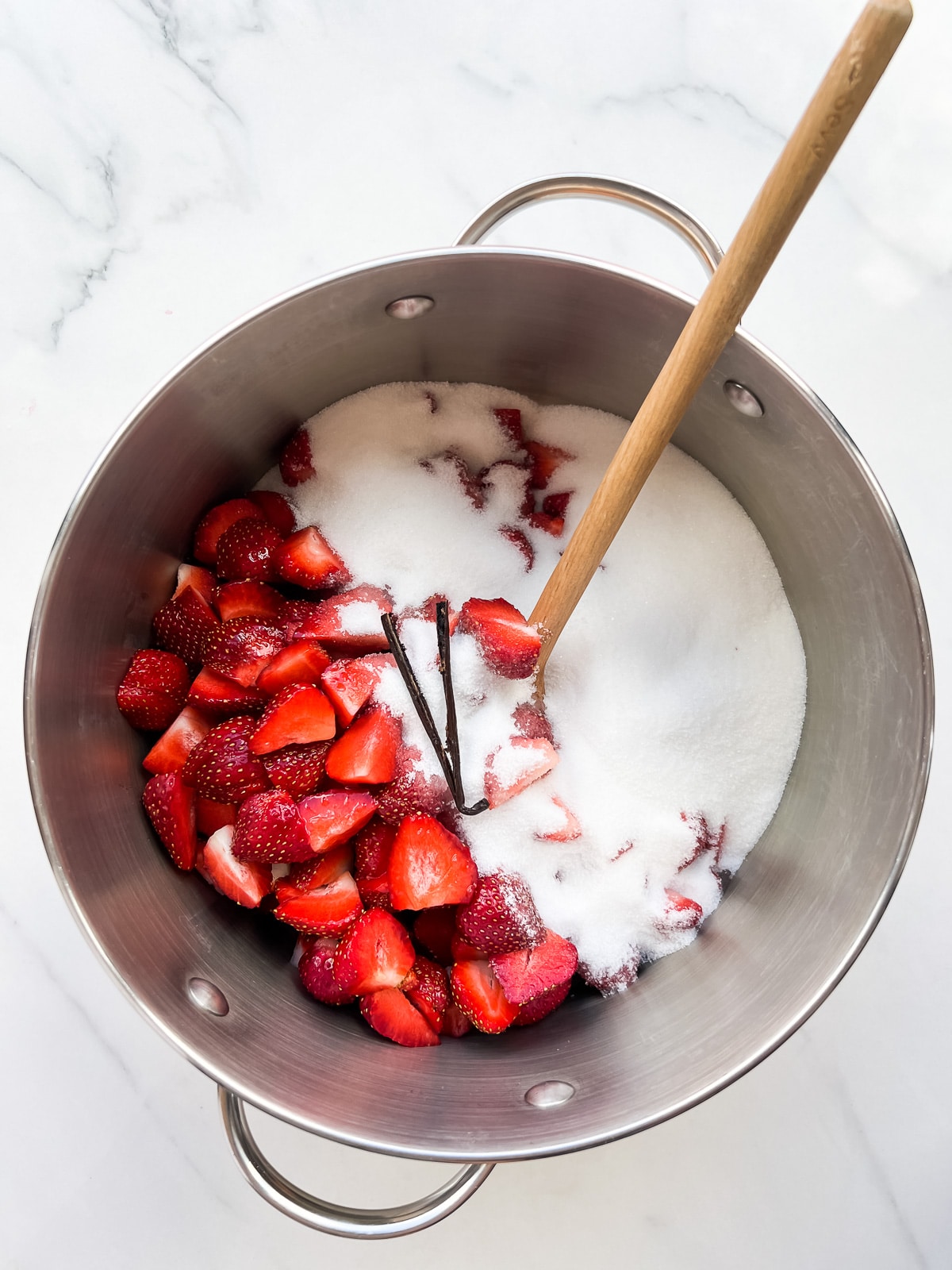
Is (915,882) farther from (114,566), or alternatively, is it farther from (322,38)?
(322,38)

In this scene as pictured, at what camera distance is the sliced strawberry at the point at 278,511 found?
43.4 inches

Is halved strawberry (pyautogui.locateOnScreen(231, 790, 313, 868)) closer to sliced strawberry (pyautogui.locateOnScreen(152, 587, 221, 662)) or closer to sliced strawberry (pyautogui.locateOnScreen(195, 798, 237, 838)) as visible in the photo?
sliced strawberry (pyautogui.locateOnScreen(195, 798, 237, 838))

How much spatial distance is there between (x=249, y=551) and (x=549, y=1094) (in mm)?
681

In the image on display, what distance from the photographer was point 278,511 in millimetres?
1103

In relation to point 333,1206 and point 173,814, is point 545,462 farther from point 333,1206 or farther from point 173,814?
point 333,1206

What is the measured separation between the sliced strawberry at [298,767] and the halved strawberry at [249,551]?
0.21m

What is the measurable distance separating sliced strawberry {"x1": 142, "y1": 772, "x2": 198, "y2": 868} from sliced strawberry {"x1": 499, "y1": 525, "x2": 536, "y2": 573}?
1.54ft

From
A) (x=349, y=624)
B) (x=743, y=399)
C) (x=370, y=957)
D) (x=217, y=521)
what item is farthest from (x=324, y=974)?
(x=743, y=399)

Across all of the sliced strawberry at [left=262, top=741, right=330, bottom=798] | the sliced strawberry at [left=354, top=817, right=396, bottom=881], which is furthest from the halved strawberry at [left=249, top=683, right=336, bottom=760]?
the sliced strawberry at [left=354, top=817, right=396, bottom=881]

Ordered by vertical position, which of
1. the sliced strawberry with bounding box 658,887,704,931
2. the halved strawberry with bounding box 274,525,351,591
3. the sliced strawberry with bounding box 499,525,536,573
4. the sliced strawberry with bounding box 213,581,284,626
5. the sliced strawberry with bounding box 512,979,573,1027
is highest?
the sliced strawberry with bounding box 499,525,536,573

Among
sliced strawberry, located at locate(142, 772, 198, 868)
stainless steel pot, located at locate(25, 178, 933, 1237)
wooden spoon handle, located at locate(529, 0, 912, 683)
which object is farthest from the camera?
sliced strawberry, located at locate(142, 772, 198, 868)

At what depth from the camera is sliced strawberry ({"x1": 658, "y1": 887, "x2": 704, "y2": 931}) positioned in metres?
1.03

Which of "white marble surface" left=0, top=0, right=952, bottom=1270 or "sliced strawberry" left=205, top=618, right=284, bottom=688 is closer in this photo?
"sliced strawberry" left=205, top=618, right=284, bottom=688

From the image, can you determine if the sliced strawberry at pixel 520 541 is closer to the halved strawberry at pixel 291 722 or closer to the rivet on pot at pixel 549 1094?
the halved strawberry at pixel 291 722
